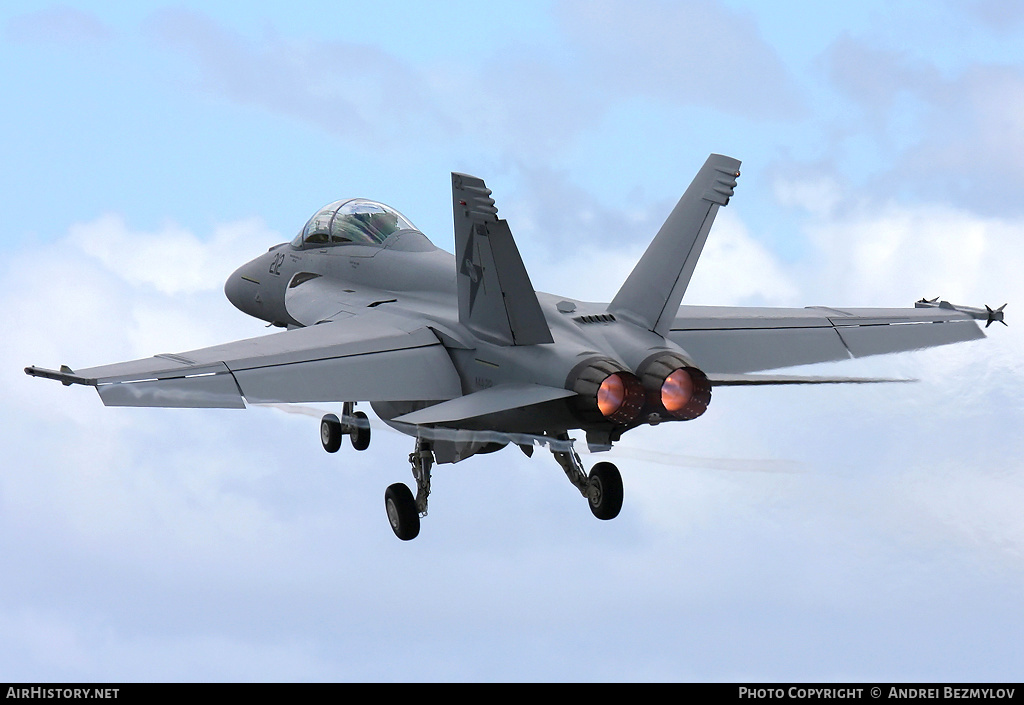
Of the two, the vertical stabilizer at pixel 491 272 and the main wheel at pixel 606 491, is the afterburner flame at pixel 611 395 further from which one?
the main wheel at pixel 606 491

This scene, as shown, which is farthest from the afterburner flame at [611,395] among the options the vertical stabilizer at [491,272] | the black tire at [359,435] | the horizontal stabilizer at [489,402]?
the black tire at [359,435]

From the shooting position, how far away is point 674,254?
15.4 metres

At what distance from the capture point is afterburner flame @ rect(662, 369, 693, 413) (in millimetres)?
14078

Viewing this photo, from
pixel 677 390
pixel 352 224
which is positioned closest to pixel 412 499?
pixel 677 390

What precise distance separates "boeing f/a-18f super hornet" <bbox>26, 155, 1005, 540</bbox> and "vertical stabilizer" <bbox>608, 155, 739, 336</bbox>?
2 cm

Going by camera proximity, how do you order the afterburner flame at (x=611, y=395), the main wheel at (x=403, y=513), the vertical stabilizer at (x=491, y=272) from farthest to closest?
the main wheel at (x=403, y=513) → the vertical stabilizer at (x=491, y=272) → the afterburner flame at (x=611, y=395)

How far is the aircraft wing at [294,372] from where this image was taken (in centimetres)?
1373

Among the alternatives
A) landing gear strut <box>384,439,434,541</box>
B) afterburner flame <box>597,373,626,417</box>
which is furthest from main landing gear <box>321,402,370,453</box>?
afterburner flame <box>597,373,626,417</box>

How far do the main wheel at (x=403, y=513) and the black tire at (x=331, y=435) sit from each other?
4.01m

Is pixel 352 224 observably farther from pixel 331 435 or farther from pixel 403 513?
pixel 403 513

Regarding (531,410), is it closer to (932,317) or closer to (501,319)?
(501,319)

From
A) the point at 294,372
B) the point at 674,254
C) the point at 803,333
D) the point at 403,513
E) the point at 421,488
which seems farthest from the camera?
the point at 803,333

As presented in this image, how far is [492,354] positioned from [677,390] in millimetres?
2103

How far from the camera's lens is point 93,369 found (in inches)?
549
